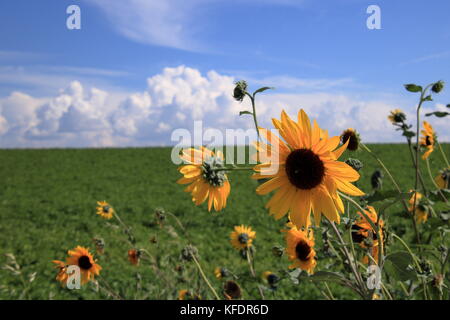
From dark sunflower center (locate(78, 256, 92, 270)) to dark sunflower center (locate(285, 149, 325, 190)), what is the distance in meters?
1.83

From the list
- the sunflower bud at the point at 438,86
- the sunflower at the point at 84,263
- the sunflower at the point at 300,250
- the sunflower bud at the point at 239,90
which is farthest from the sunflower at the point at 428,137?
the sunflower at the point at 84,263

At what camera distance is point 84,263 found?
228cm

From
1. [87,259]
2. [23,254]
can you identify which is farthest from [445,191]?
[23,254]

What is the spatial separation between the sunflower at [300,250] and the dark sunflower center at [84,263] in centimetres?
133

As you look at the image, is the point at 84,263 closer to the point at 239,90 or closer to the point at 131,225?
the point at 239,90

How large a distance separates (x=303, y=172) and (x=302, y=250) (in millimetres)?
868

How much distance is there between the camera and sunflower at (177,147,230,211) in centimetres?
106

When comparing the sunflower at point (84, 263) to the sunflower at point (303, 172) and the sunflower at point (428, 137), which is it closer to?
the sunflower at point (303, 172)

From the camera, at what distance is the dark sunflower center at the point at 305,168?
885 millimetres

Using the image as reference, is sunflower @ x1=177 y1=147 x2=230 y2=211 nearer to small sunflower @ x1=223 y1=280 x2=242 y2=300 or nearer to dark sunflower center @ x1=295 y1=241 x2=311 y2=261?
dark sunflower center @ x1=295 y1=241 x2=311 y2=261

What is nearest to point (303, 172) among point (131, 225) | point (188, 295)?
point (188, 295)
